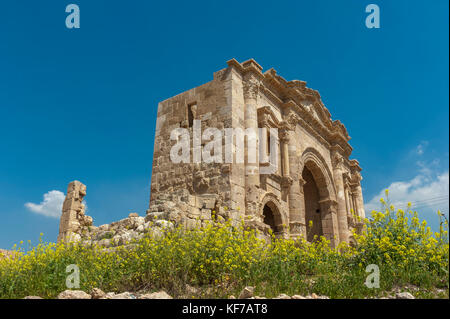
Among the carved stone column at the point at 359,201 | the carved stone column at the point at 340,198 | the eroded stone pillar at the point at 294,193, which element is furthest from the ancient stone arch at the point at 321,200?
the carved stone column at the point at 359,201

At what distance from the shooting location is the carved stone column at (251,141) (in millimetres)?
11143

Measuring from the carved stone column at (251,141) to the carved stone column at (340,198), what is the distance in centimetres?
771

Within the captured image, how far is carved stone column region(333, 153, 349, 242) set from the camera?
56.7 ft

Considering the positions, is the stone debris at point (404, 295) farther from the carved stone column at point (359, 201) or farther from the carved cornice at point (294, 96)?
the carved stone column at point (359, 201)

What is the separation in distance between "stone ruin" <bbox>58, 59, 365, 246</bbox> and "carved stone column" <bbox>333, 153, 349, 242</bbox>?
0.17 feet

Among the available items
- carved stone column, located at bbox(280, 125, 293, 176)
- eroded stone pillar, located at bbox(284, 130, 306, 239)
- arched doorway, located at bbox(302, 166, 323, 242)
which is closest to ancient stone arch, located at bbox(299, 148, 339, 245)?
arched doorway, located at bbox(302, 166, 323, 242)

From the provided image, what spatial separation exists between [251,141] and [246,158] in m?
0.62

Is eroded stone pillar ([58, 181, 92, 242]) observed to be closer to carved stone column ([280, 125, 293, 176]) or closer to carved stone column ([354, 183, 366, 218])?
carved stone column ([280, 125, 293, 176])

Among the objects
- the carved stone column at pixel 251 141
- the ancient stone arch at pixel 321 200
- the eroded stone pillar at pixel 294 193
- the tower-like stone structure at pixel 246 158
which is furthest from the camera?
the ancient stone arch at pixel 321 200

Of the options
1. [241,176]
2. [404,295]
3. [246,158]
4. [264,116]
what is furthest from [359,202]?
[404,295]

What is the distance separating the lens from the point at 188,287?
5.38 metres
